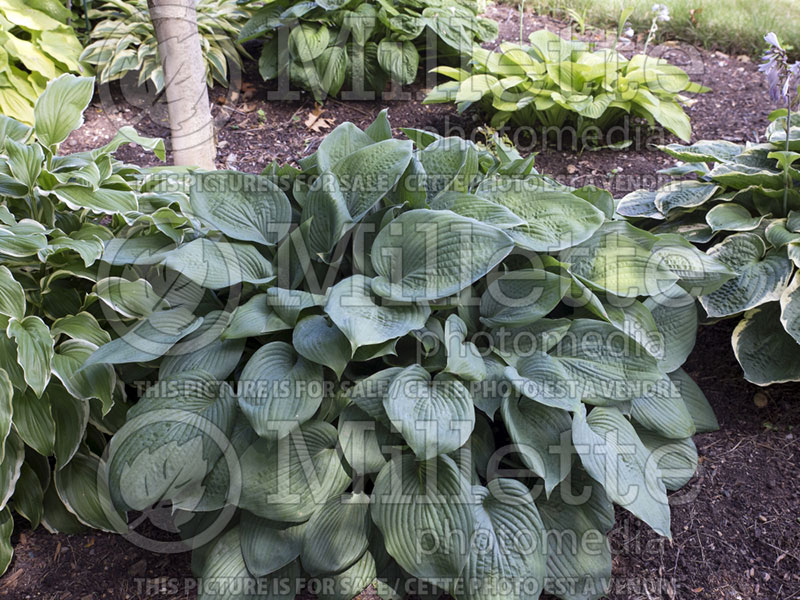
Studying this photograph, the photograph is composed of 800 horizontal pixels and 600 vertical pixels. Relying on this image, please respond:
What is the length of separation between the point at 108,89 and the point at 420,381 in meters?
3.61

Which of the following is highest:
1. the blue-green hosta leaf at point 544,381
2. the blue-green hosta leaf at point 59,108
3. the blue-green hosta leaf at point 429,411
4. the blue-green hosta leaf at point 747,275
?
the blue-green hosta leaf at point 59,108

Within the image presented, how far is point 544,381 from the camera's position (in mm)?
1939

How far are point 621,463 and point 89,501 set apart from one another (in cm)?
161

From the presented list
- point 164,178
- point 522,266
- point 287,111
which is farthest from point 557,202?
point 287,111

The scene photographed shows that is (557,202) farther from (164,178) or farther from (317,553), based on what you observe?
(164,178)

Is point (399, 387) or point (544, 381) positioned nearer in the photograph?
point (399, 387)

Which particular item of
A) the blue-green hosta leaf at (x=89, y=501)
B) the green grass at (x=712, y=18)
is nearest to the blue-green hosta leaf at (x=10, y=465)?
the blue-green hosta leaf at (x=89, y=501)

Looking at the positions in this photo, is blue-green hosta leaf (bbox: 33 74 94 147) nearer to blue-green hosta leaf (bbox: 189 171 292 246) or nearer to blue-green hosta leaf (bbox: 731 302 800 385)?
blue-green hosta leaf (bbox: 189 171 292 246)

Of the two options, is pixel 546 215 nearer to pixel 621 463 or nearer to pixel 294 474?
pixel 621 463

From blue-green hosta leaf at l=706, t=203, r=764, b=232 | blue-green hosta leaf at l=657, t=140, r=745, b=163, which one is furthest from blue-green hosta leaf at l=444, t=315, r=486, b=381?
blue-green hosta leaf at l=657, t=140, r=745, b=163

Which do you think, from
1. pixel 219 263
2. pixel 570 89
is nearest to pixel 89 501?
pixel 219 263

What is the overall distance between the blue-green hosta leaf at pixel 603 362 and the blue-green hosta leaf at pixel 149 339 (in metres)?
1.10

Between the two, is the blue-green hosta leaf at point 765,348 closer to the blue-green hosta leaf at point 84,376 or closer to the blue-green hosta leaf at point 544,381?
the blue-green hosta leaf at point 544,381

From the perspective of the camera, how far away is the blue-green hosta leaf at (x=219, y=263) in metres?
1.97
